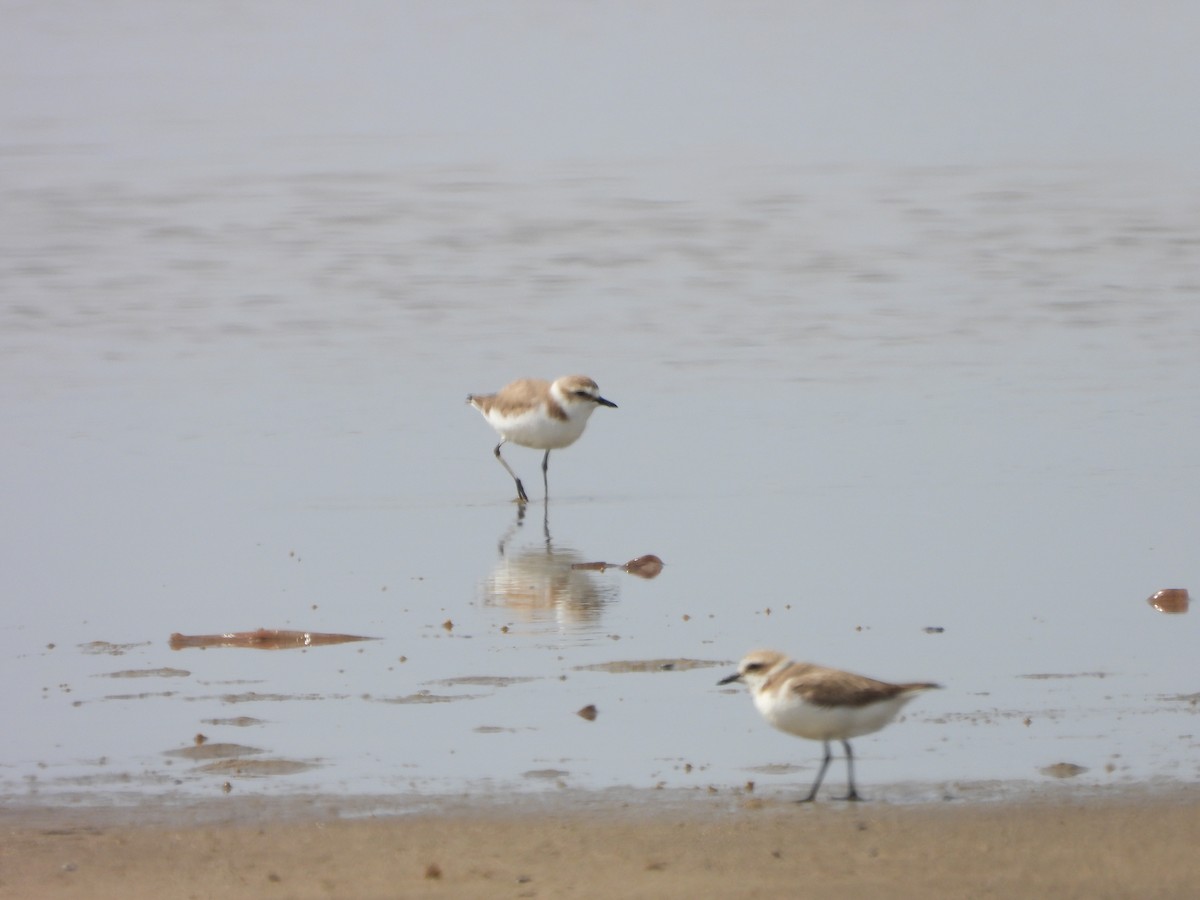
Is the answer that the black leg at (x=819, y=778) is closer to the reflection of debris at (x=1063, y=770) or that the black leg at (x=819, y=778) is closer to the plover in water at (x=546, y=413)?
the reflection of debris at (x=1063, y=770)

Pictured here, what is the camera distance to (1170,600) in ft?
30.8

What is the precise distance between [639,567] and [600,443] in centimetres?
347

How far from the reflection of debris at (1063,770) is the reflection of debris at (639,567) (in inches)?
127

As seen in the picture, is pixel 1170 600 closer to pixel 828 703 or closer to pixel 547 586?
pixel 547 586

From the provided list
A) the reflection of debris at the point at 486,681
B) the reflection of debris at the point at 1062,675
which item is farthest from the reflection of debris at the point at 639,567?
the reflection of debris at the point at 1062,675

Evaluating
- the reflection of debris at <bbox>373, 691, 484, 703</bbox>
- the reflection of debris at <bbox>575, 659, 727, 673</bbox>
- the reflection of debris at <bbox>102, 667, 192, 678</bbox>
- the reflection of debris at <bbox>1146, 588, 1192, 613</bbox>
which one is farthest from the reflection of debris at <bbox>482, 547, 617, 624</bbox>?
the reflection of debris at <bbox>1146, 588, 1192, 613</bbox>

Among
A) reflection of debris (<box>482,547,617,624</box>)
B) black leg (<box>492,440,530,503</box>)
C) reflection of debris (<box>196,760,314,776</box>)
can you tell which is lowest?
reflection of debris (<box>196,760,314,776</box>)

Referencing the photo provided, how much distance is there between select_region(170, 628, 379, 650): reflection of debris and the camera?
898 cm

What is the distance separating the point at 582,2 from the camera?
144 feet

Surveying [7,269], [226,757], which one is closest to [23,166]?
[7,269]

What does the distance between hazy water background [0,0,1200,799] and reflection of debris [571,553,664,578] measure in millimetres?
140

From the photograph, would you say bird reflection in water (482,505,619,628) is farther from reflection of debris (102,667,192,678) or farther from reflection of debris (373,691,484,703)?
reflection of debris (102,667,192,678)

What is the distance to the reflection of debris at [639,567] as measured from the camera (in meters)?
10.2

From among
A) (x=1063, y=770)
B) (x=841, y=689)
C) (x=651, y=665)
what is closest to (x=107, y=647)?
(x=651, y=665)
